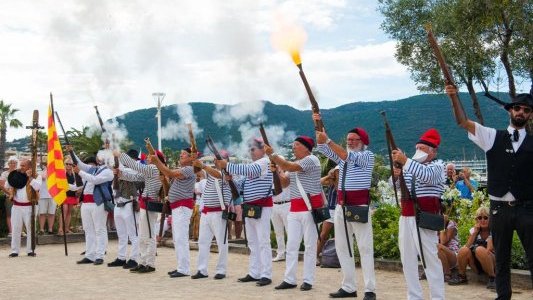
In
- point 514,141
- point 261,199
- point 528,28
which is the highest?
point 528,28

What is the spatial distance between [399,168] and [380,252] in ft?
15.7

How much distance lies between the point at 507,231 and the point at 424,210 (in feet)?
3.84

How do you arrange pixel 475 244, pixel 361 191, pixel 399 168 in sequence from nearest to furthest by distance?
pixel 399 168 < pixel 361 191 < pixel 475 244

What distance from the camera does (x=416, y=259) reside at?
799cm

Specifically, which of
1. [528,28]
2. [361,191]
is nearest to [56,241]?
[361,191]

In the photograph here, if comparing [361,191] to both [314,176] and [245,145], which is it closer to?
[314,176]

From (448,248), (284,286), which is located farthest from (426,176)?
(284,286)

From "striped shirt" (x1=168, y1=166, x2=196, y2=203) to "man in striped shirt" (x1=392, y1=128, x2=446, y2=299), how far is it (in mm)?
4589

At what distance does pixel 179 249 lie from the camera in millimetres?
11711

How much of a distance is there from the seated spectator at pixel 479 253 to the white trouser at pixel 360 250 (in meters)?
1.60

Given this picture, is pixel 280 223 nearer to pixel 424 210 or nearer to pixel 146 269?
pixel 146 269

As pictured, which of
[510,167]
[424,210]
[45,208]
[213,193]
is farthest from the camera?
[45,208]

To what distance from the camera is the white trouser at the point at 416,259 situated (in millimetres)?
7789

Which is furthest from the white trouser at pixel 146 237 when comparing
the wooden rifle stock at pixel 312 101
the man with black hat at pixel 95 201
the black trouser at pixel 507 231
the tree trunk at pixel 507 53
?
the tree trunk at pixel 507 53
